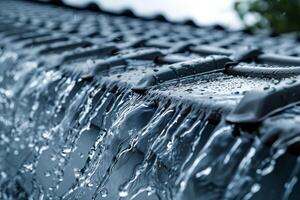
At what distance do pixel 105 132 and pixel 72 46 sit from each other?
155 cm

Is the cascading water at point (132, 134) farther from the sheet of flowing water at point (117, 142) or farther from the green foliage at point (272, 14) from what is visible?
the green foliage at point (272, 14)

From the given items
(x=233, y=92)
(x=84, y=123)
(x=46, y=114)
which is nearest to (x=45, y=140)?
(x=46, y=114)

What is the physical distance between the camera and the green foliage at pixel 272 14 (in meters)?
20.0

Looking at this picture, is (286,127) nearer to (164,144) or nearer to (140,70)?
(164,144)

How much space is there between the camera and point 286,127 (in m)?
1.08

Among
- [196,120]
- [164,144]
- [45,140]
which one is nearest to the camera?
[196,120]

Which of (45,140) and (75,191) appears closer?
(75,191)

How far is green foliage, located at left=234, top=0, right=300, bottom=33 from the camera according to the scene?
20.0 metres

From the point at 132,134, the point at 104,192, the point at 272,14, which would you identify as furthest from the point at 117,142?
the point at 272,14

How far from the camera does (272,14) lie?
66.9ft

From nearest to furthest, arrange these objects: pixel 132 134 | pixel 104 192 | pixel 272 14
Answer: pixel 132 134, pixel 104 192, pixel 272 14

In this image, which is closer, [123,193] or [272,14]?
[123,193]

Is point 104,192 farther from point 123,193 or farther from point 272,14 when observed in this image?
point 272,14

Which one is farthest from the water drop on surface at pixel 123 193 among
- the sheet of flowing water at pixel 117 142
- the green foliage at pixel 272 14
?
the green foliage at pixel 272 14
